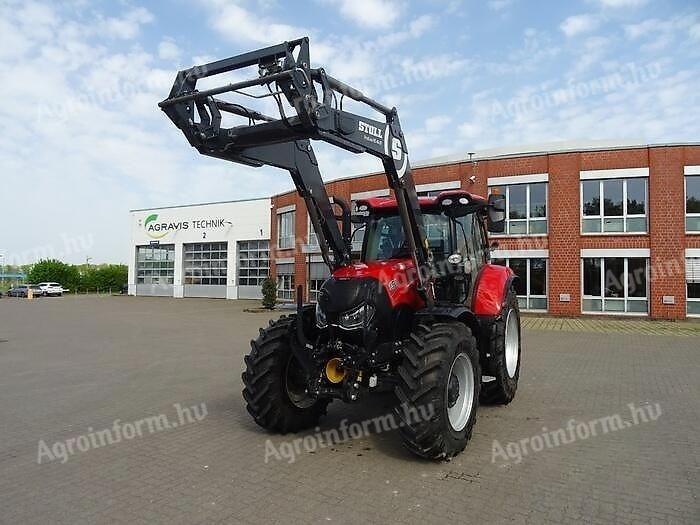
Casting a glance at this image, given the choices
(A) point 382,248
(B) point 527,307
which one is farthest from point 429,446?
(B) point 527,307

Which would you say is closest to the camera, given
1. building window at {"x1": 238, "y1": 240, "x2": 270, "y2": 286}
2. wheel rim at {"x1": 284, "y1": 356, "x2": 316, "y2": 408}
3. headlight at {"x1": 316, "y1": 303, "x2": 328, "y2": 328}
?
headlight at {"x1": 316, "y1": 303, "x2": 328, "y2": 328}

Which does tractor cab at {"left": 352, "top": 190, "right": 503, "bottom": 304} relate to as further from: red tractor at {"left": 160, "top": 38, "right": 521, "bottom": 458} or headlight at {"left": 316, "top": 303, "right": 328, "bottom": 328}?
headlight at {"left": 316, "top": 303, "right": 328, "bottom": 328}

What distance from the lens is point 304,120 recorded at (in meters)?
4.01

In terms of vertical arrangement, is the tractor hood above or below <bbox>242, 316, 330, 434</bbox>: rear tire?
above

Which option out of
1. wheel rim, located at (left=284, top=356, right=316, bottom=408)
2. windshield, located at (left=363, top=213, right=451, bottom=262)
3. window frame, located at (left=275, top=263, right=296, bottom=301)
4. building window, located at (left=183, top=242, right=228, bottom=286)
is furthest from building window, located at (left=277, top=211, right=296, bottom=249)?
wheel rim, located at (left=284, top=356, right=316, bottom=408)

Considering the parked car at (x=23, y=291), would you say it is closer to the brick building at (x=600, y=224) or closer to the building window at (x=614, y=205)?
the brick building at (x=600, y=224)

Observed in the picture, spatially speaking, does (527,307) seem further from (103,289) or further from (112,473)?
(103,289)

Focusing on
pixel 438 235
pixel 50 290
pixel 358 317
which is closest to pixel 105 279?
pixel 50 290

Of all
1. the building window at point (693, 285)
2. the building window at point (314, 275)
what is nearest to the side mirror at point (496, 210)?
the building window at point (693, 285)

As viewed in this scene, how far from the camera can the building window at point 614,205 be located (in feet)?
68.6

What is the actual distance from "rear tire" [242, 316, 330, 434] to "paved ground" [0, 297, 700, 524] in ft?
0.89

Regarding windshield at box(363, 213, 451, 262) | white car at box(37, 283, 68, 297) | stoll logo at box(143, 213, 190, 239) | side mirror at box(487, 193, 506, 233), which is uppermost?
stoll logo at box(143, 213, 190, 239)

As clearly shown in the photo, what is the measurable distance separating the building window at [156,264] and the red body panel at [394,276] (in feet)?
137

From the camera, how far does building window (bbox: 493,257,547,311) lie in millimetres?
22062
